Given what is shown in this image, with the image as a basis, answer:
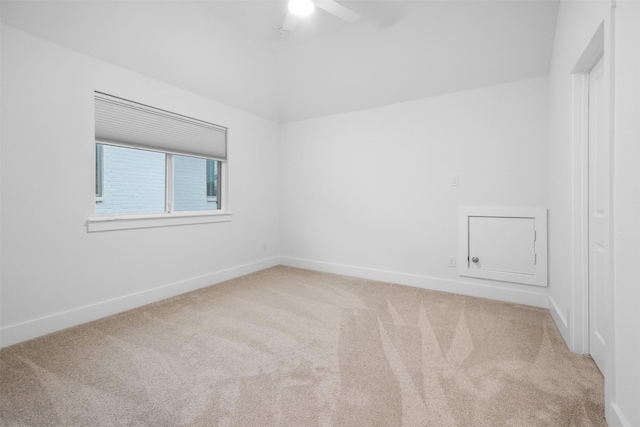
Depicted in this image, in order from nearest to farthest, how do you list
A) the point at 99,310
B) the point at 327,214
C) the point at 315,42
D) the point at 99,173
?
the point at 99,310 < the point at 99,173 < the point at 315,42 < the point at 327,214

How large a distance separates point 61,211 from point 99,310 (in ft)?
3.02

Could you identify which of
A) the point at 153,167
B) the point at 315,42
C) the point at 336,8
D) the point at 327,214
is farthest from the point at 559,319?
the point at 153,167

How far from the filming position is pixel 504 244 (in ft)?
9.88

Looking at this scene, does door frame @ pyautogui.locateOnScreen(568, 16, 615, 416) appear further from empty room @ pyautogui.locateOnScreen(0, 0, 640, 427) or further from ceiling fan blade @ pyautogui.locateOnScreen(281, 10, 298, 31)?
ceiling fan blade @ pyautogui.locateOnScreen(281, 10, 298, 31)

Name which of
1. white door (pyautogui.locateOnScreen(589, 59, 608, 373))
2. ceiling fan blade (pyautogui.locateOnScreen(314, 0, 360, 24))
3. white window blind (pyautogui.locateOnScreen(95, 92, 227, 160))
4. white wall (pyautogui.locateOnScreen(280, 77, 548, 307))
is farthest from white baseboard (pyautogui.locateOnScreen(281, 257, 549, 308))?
ceiling fan blade (pyautogui.locateOnScreen(314, 0, 360, 24))

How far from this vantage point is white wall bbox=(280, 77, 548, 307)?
9.63ft

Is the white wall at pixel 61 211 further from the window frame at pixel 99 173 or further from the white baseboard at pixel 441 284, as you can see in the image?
the white baseboard at pixel 441 284

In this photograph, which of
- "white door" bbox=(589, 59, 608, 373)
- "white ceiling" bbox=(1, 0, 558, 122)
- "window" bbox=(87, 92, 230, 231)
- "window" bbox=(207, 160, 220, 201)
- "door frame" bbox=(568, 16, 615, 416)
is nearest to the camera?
"white door" bbox=(589, 59, 608, 373)

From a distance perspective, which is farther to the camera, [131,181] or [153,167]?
[153,167]

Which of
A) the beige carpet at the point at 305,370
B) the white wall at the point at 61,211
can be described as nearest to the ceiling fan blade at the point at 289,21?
the white wall at the point at 61,211

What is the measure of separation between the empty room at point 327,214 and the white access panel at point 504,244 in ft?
0.07

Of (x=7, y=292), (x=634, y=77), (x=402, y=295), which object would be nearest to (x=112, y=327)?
(x=7, y=292)

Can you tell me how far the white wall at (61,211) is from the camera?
2088 mm

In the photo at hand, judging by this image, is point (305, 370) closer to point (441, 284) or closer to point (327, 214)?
point (441, 284)
